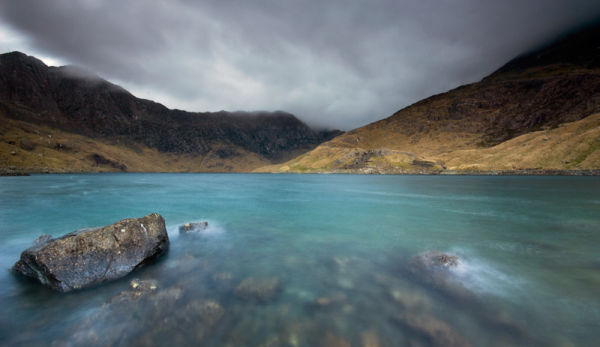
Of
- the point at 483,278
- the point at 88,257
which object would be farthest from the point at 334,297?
the point at 88,257

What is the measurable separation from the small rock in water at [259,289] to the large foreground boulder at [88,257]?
6047 mm

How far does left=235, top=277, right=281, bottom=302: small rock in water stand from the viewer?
980 centimetres

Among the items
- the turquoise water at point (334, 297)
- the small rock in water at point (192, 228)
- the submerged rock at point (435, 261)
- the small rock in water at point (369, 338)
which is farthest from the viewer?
the small rock in water at point (192, 228)

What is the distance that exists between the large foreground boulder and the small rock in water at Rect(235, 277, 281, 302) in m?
6.05

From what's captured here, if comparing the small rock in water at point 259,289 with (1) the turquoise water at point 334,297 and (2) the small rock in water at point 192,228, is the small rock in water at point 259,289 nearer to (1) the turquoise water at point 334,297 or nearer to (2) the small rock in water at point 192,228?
(1) the turquoise water at point 334,297

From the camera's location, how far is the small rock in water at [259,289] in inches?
386

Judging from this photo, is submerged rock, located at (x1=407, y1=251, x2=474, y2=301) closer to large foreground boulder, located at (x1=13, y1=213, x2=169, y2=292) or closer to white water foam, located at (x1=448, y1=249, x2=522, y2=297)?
white water foam, located at (x1=448, y1=249, x2=522, y2=297)

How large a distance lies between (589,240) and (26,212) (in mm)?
57189

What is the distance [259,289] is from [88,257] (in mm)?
7837

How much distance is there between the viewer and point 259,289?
412 inches

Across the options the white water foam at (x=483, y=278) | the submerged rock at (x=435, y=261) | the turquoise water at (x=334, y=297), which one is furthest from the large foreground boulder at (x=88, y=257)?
the white water foam at (x=483, y=278)

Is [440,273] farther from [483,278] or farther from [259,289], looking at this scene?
[259,289]

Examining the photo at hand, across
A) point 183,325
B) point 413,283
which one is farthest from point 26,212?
point 413,283

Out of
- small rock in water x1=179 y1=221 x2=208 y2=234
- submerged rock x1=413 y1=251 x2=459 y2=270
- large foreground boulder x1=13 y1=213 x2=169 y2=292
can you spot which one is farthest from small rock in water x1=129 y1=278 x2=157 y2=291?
submerged rock x1=413 y1=251 x2=459 y2=270
